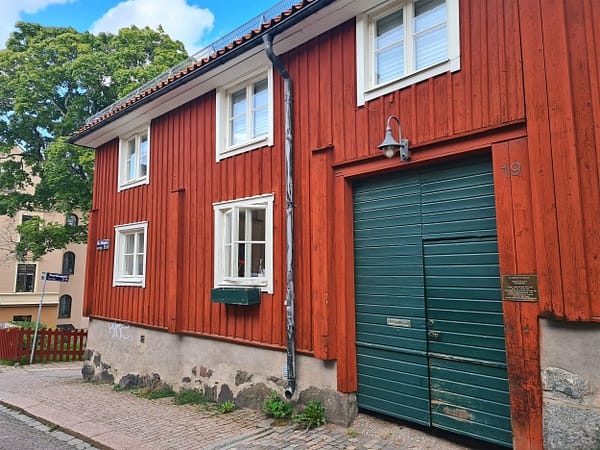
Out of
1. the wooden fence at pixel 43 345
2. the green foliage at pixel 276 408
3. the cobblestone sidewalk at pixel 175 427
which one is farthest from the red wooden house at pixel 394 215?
the wooden fence at pixel 43 345

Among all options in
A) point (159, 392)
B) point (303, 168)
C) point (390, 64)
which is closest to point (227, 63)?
point (303, 168)

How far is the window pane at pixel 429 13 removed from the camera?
5.30 meters

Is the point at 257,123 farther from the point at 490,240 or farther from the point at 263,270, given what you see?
the point at 490,240

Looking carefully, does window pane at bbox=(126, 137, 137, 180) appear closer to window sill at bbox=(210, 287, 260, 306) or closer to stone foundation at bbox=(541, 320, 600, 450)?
window sill at bbox=(210, 287, 260, 306)

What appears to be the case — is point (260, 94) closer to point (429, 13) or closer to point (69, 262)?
point (429, 13)

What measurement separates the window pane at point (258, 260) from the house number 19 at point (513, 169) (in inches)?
153

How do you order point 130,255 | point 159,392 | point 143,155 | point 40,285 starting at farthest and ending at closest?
point 40,285, point 143,155, point 130,255, point 159,392

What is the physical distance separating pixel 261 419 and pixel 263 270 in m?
2.20

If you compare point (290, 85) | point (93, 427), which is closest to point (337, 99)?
point (290, 85)

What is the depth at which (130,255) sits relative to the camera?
10.5 m

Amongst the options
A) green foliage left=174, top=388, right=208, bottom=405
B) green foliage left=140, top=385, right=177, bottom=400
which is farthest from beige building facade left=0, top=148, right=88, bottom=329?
green foliage left=174, top=388, right=208, bottom=405

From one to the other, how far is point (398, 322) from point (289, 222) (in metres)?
2.09

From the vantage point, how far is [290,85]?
677cm

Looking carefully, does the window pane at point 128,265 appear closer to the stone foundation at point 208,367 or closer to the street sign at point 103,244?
the street sign at point 103,244
